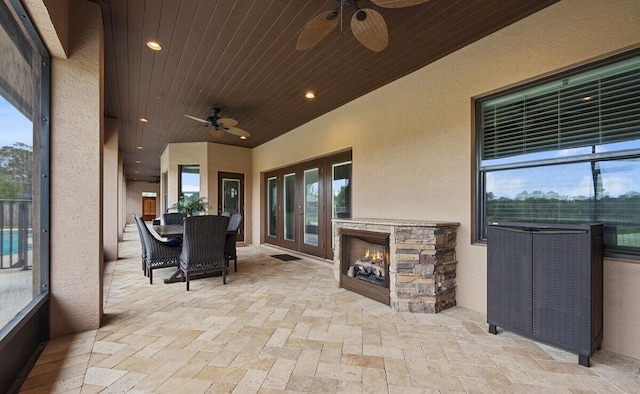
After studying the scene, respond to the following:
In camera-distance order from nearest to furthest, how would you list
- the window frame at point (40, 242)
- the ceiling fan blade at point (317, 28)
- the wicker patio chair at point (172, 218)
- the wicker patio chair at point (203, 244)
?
the window frame at point (40, 242) → the ceiling fan blade at point (317, 28) → the wicker patio chair at point (203, 244) → the wicker patio chair at point (172, 218)

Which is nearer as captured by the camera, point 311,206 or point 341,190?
point 341,190

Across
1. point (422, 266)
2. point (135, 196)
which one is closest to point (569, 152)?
point (422, 266)

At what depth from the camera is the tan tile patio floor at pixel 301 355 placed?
175cm

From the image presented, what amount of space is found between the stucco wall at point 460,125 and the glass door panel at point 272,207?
304 cm

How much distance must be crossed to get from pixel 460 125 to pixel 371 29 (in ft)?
5.31

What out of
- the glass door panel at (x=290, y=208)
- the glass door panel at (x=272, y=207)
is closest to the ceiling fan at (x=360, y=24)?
the glass door panel at (x=290, y=208)

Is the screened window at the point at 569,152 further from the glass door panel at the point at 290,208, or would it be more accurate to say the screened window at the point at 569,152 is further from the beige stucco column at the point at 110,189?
the beige stucco column at the point at 110,189

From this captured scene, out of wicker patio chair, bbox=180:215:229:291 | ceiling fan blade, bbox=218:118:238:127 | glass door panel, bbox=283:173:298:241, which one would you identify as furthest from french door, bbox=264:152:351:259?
wicker patio chair, bbox=180:215:229:291

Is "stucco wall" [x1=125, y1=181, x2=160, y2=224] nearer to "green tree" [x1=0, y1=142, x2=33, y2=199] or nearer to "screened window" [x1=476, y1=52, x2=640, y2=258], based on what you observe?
"green tree" [x1=0, y1=142, x2=33, y2=199]

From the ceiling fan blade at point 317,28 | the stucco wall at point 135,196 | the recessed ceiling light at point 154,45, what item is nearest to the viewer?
the ceiling fan blade at point 317,28

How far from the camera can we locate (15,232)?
74.4 inches

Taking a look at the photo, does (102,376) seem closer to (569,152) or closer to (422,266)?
(422,266)

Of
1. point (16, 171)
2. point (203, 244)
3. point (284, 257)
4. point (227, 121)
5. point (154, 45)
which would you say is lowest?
point (284, 257)

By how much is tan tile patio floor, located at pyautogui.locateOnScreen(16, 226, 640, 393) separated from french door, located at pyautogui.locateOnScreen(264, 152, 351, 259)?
7.83 feet
